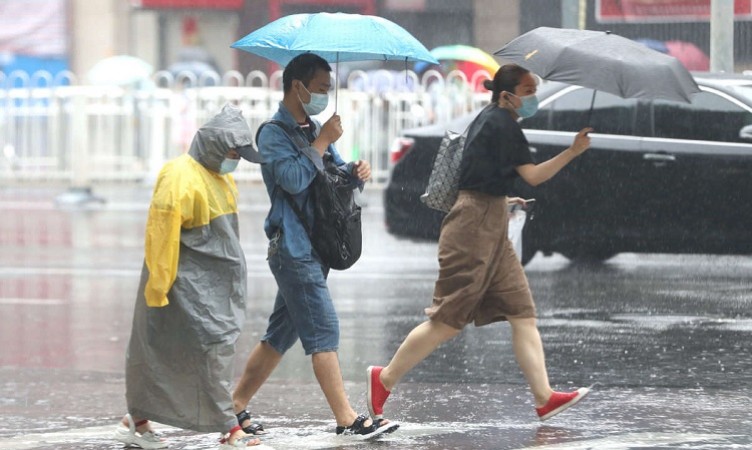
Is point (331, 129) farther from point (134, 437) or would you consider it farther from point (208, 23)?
point (208, 23)

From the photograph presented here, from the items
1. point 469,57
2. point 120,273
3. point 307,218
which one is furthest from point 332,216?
point 469,57

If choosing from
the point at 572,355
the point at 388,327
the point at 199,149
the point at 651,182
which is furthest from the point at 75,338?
the point at 651,182

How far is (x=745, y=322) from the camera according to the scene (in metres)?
10.1

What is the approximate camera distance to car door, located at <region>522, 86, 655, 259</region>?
1206 centimetres

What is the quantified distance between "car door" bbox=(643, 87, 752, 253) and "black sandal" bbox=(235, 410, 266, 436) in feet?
19.3

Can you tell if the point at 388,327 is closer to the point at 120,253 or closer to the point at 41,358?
the point at 41,358

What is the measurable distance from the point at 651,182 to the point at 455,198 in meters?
5.41

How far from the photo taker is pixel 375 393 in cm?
692

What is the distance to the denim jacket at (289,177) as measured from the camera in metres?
6.52

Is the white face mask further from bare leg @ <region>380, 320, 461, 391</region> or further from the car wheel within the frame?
the car wheel

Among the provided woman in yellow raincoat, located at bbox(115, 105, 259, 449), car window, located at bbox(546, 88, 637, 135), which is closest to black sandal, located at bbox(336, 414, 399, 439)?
woman in yellow raincoat, located at bbox(115, 105, 259, 449)

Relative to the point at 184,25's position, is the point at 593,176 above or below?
below

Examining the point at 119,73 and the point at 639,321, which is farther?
the point at 119,73

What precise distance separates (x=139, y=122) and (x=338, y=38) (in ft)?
52.1
